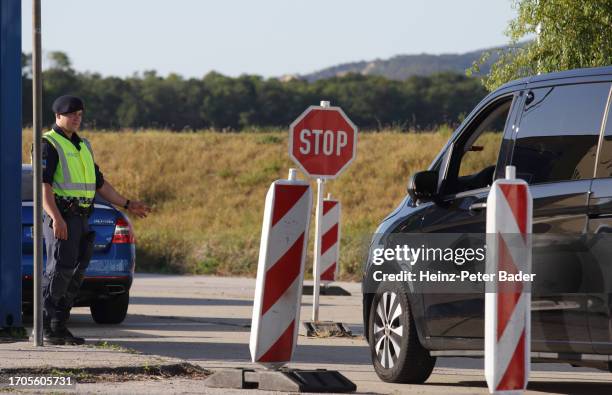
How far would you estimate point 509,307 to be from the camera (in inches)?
318

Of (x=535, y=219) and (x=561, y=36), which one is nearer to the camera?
(x=535, y=219)

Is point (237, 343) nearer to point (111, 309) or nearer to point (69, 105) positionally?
point (111, 309)

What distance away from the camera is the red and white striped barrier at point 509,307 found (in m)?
7.99

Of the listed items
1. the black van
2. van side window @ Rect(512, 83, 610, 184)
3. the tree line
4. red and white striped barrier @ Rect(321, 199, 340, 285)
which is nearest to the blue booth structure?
the black van

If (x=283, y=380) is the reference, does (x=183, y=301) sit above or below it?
below

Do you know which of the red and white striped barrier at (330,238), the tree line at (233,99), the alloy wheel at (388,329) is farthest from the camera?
the tree line at (233,99)

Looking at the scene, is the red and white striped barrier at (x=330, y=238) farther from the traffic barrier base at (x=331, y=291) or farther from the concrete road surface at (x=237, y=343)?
the traffic barrier base at (x=331, y=291)

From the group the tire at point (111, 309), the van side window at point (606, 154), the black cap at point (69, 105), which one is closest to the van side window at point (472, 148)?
the van side window at point (606, 154)

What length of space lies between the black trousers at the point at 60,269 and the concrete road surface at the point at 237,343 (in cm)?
77

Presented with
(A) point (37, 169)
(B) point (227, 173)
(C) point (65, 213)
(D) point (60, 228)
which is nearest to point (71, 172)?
(C) point (65, 213)

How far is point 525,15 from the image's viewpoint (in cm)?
2047

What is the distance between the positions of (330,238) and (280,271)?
11.6m

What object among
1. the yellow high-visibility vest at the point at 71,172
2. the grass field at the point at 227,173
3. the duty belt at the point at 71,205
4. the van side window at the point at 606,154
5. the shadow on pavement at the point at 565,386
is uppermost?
the van side window at the point at 606,154

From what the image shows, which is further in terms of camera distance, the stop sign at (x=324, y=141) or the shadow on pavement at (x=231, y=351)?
the stop sign at (x=324, y=141)
